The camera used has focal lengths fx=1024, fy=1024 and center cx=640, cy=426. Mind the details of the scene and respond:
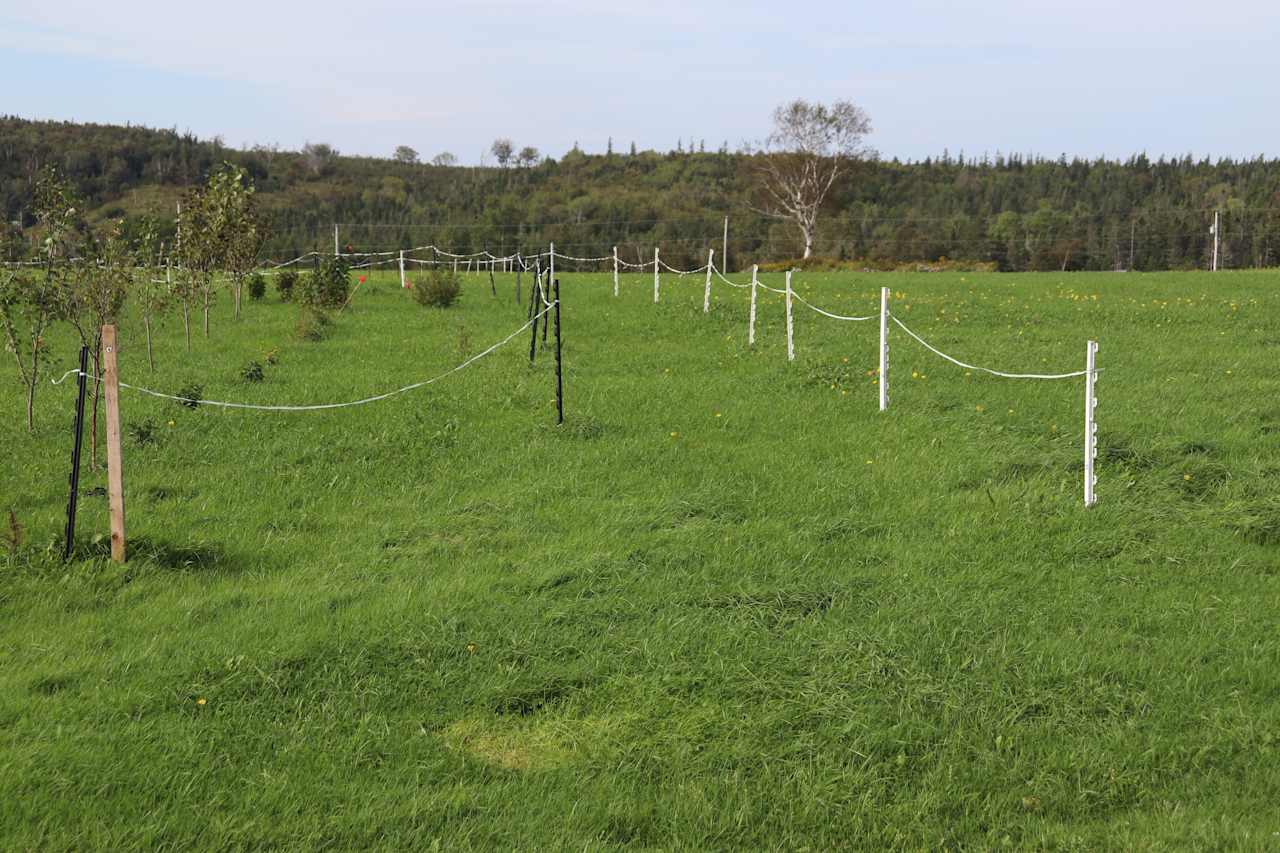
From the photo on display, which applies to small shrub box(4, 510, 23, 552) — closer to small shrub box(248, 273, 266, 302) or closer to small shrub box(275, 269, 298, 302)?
small shrub box(275, 269, 298, 302)

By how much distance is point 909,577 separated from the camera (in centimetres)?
702

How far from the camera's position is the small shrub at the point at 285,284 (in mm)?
27203

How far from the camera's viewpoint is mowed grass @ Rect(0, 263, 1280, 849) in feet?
14.5

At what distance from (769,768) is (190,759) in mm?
2639

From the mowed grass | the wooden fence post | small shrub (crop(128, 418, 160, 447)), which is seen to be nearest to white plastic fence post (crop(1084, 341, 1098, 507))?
the mowed grass

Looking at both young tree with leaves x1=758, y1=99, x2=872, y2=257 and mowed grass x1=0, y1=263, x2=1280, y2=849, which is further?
young tree with leaves x1=758, y1=99, x2=872, y2=257

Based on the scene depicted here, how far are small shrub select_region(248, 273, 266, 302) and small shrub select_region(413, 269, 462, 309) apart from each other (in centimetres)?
470

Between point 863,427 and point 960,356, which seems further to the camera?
point 960,356

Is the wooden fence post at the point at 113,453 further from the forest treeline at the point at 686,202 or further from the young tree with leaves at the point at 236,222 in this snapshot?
the forest treeline at the point at 686,202

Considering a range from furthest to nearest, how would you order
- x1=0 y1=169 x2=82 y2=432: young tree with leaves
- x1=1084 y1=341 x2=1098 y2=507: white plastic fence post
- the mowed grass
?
x1=0 y1=169 x2=82 y2=432: young tree with leaves, x1=1084 y1=341 x2=1098 y2=507: white plastic fence post, the mowed grass

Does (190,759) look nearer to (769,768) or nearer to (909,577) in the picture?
(769,768)

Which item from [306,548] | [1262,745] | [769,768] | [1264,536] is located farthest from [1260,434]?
[306,548]

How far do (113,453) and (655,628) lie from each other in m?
3.90

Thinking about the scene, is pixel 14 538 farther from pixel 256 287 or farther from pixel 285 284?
pixel 285 284
